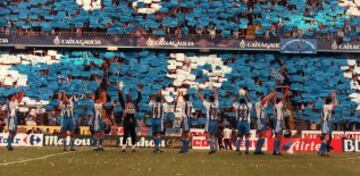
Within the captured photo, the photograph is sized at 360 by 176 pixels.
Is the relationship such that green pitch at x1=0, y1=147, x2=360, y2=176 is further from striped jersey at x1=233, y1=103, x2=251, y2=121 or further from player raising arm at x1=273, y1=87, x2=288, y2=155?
striped jersey at x1=233, y1=103, x2=251, y2=121

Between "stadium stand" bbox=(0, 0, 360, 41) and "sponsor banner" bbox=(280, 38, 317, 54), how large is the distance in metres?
0.75

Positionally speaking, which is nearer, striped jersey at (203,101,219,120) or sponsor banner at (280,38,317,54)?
striped jersey at (203,101,219,120)

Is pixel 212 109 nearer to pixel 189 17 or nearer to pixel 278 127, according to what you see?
pixel 278 127

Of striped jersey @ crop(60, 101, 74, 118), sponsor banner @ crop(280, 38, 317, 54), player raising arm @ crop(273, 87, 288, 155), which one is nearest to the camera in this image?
player raising arm @ crop(273, 87, 288, 155)

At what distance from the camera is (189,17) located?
48.8 m

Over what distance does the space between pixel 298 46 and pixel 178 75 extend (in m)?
9.13

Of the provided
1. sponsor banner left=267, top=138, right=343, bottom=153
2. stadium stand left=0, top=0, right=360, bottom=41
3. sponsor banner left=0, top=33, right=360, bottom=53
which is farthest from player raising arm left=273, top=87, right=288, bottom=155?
stadium stand left=0, top=0, right=360, bottom=41

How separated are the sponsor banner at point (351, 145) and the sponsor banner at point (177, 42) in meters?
11.3

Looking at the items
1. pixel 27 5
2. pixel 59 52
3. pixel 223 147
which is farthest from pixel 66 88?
pixel 223 147

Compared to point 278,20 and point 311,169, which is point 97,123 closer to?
point 311,169

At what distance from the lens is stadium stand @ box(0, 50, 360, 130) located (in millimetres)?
44188

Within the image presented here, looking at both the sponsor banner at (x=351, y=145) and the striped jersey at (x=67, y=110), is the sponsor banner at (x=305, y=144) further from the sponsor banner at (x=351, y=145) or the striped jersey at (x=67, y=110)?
the striped jersey at (x=67, y=110)

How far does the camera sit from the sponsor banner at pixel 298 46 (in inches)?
1811

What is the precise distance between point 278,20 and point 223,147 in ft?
49.0
